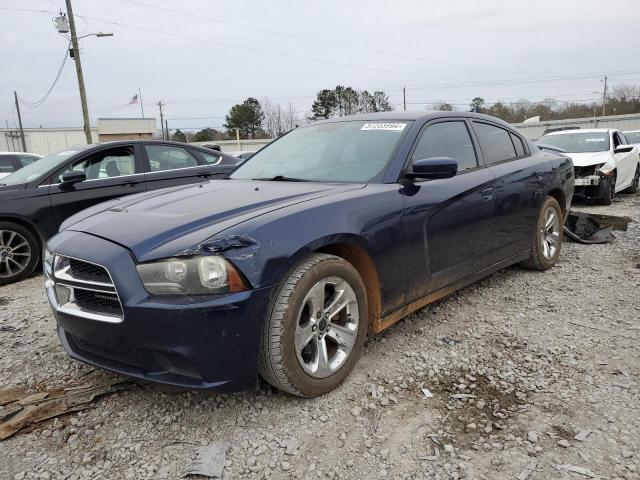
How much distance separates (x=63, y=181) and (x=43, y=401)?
3.31 meters

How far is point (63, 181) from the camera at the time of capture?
5.24m

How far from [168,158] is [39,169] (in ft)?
4.91

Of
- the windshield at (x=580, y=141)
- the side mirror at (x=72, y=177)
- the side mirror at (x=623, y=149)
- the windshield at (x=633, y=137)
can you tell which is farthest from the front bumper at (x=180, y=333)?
the windshield at (x=633, y=137)

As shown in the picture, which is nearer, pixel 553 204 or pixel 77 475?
pixel 77 475

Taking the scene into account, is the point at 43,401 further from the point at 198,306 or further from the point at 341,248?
the point at 341,248

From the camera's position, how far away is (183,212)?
2572 millimetres

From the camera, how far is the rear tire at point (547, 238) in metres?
4.53

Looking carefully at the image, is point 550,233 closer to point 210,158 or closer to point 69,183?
point 210,158

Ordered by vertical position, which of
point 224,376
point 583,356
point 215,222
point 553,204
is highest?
point 215,222

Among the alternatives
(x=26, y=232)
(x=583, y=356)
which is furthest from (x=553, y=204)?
(x=26, y=232)

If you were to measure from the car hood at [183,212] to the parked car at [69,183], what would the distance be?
2.63 meters

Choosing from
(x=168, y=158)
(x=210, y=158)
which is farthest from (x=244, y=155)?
(x=168, y=158)

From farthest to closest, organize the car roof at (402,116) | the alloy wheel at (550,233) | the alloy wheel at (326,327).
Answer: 1. the alloy wheel at (550,233)
2. the car roof at (402,116)
3. the alloy wheel at (326,327)

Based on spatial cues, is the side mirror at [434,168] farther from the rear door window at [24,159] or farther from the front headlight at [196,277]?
the rear door window at [24,159]
